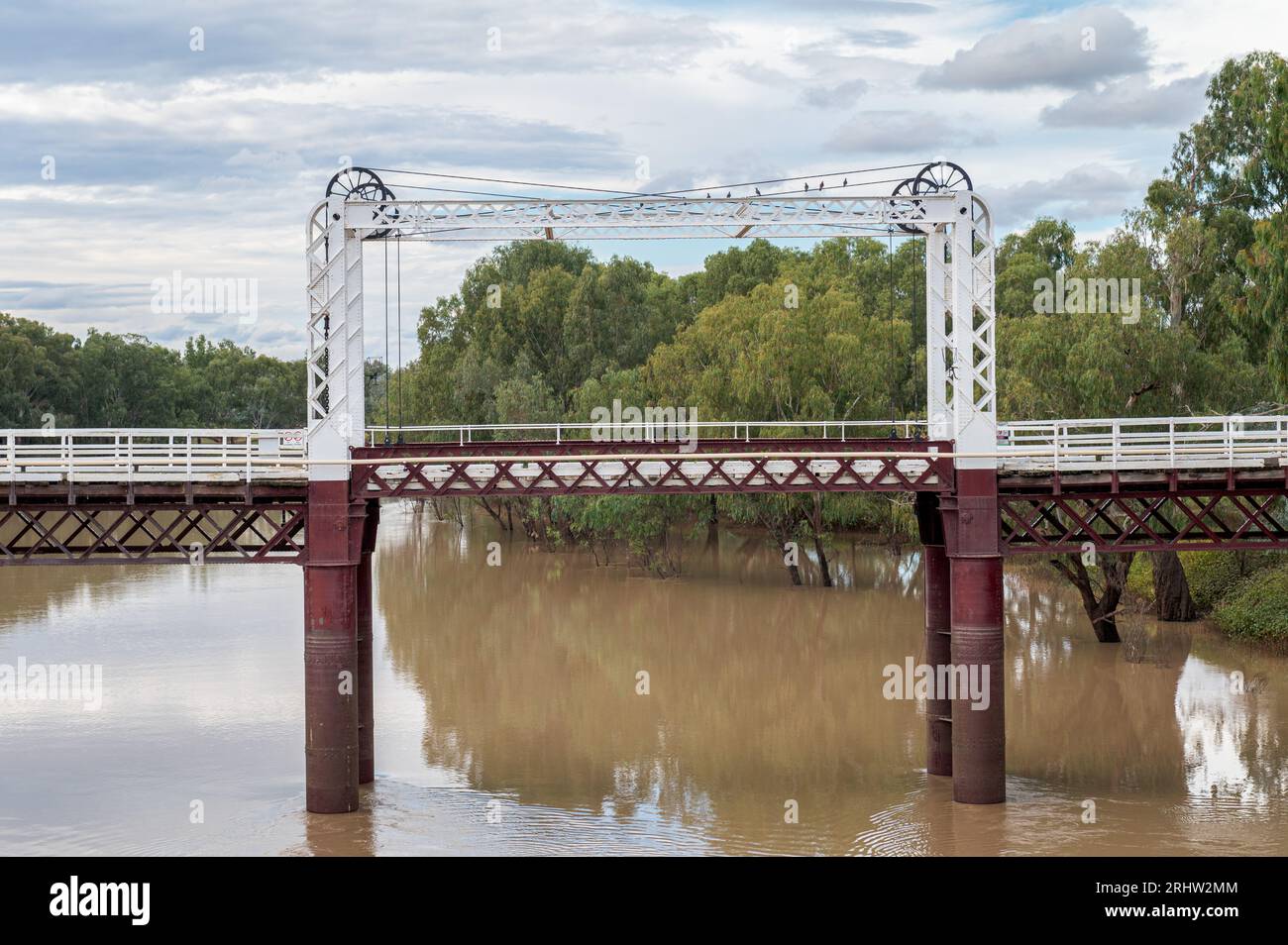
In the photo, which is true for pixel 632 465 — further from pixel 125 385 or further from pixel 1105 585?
pixel 125 385

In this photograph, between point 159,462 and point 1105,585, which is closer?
point 159,462

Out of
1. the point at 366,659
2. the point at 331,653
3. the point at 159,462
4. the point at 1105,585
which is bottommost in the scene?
the point at 1105,585

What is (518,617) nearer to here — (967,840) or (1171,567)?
(1171,567)

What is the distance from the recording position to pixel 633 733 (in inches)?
1499

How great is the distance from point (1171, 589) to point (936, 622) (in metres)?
22.0

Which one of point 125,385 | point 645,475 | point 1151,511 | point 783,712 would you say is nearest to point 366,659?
point 645,475

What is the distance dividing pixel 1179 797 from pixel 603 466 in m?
16.7

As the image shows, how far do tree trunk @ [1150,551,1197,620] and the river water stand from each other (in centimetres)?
142

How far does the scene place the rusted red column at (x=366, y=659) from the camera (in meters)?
32.5

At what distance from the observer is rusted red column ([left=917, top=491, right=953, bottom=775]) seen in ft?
108

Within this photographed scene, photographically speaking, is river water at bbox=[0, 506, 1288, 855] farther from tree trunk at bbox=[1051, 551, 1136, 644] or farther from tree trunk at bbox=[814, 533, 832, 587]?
tree trunk at bbox=[1051, 551, 1136, 644]

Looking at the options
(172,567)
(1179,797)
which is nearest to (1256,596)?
(1179,797)

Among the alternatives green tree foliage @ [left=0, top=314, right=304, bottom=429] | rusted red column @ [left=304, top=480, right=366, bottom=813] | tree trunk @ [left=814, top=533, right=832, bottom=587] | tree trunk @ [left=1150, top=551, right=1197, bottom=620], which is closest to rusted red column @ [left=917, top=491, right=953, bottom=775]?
rusted red column @ [left=304, top=480, right=366, bottom=813]

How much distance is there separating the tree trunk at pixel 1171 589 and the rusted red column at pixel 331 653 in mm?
32536
